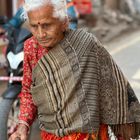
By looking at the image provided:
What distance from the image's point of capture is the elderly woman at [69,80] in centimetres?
259

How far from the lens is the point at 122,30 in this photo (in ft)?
43.4

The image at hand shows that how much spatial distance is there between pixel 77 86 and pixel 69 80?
5cm

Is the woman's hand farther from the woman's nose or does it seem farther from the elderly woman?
the woman's nose

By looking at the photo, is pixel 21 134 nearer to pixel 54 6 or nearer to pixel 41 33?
pixel 41 33

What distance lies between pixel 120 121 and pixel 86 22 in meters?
9.70

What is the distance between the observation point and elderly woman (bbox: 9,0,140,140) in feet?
8.51

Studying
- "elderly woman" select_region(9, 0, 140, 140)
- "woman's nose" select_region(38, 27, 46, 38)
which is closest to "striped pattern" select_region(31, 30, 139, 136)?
"elderly woman" select_region(9, 0, 140, 140)

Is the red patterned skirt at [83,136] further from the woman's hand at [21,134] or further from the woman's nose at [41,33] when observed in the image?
the woman's nose at [41,33]

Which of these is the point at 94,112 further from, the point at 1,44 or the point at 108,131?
the point at 1,44

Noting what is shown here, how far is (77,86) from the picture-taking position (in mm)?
2613

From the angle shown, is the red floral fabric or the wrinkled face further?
the red floral fabric

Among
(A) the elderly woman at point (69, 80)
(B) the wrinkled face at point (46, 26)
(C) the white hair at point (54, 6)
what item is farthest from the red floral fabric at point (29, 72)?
(C) the white hair at point (54, 6)

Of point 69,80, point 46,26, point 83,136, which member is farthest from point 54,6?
point 83,136

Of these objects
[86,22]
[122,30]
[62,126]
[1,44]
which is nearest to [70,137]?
[62,126]
